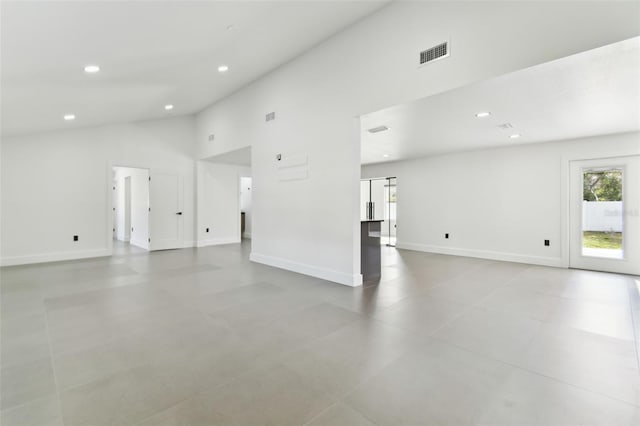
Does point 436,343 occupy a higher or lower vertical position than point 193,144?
lower

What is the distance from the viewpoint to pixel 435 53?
131 inches

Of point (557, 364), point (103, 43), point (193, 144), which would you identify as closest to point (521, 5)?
point (557, 364)

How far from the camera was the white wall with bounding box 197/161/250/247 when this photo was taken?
28.7ft

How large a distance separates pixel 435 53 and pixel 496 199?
4.48 m

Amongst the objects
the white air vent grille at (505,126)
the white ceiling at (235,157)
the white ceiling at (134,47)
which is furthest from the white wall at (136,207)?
the white air vent grille at (505,126)

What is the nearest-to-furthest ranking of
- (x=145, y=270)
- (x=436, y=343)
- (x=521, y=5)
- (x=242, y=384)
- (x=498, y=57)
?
(x=242, y=384)
(x=436, y=343)
(x=521, y=5)
(x=498, y=57)
(x=145, y=270)

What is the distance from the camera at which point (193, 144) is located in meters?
8.67

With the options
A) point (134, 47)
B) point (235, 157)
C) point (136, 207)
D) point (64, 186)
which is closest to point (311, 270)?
point (134, 47)

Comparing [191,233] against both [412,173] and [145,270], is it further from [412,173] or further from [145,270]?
[412,173]

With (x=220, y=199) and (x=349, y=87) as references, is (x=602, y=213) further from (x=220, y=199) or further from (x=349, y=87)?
(x=220, y=199)

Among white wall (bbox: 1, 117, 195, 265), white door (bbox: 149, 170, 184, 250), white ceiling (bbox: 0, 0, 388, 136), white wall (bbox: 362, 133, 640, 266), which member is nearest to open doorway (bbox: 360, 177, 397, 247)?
white wall (bbox: 362, 133, 640, 266)

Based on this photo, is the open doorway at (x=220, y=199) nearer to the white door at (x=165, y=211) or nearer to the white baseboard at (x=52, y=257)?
the white door at (x=165, y=211)

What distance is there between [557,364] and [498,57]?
9.04 ft

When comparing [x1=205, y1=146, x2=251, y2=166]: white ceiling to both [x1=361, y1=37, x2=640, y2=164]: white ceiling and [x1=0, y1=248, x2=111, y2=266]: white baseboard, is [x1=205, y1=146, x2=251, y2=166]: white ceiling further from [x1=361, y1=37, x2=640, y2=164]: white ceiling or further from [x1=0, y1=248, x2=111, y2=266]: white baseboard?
[x1=0, y1=248, x2=111, y2=266]: white baseboard
